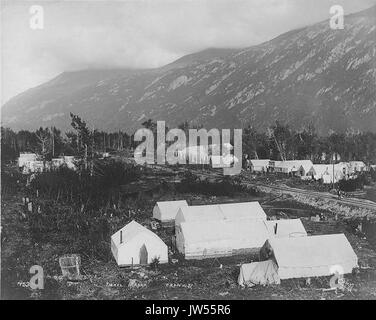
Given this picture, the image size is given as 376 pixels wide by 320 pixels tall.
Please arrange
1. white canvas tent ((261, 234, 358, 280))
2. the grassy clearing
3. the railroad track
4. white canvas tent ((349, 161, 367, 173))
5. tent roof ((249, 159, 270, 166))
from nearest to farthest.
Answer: the grassy clearing
white canvas tent ((261, 234, 358, 280))
the railroad track
white canvas tent ((349, 161, 367, 173))
tent roof ((249, 159, 270, 166))

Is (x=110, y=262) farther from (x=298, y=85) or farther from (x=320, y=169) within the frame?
(x=298, y=85)

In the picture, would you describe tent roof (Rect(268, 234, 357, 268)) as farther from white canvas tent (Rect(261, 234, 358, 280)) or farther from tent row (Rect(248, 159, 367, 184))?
tent row (Rect(248, 159, 367, 184))

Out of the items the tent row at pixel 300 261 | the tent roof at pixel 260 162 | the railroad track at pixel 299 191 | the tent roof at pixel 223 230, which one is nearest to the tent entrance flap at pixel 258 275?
the tent row at pixel 300 261

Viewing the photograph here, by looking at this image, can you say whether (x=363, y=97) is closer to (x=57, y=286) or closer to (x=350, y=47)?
(x=350, y=47)

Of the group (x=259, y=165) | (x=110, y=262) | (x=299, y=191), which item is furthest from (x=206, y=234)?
(x=259, y=165)

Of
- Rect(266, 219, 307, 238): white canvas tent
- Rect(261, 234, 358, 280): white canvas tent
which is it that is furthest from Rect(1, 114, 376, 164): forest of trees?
Rect(261, 234, 358, 280): white canvas tent

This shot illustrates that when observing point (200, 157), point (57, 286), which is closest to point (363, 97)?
point (200, 157)
